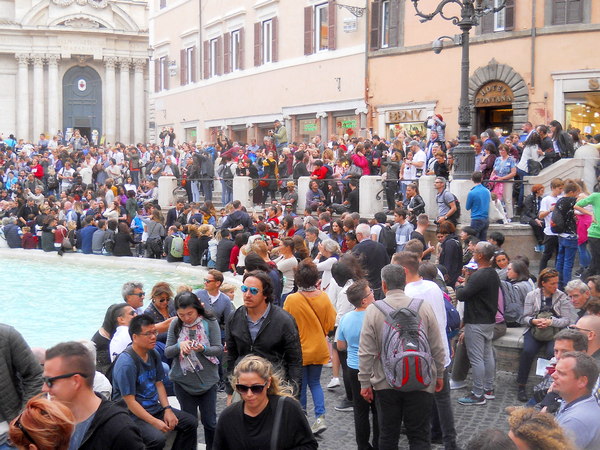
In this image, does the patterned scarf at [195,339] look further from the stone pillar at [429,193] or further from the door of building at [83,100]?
the door of building at [83,100]

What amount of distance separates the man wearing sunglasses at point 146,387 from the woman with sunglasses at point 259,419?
152 centimetres

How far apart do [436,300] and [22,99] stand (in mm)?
45964

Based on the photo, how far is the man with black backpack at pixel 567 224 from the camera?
12227 millimetres

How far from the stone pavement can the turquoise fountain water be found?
16.4ft

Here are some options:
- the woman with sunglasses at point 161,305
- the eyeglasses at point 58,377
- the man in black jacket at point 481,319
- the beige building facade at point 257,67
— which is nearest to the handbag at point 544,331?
the man in black jacket at point 481,319

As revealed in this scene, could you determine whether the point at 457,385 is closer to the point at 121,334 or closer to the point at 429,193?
the point at 121,334

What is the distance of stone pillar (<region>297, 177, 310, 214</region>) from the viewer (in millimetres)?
19464

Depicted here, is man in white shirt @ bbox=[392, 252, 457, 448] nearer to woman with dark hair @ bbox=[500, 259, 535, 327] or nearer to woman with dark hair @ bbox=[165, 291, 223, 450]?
woman with dark hair @ bbox=[165, 291, 223, 450]

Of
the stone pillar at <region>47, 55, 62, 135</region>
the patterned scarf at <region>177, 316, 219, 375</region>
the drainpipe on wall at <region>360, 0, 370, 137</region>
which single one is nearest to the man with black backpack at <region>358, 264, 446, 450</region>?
the patterned scarf at <region>177, 316, 219, 375</region>

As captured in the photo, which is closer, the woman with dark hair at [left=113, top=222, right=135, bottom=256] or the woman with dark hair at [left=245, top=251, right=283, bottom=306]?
the woman with dark hair at [left=245, top=251, right=283, bottom=306]

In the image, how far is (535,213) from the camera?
49.2ft

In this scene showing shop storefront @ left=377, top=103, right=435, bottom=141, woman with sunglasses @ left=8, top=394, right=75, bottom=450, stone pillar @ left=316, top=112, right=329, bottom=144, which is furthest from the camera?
stone pillar @ left=316, top=112, right=329, bottom=144

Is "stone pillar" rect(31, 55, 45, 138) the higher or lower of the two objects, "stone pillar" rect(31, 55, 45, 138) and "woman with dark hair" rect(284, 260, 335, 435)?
the higher

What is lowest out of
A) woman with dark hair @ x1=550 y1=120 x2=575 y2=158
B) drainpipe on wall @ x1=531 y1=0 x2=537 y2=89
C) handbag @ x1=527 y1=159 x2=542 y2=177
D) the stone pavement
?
the stone pavement
